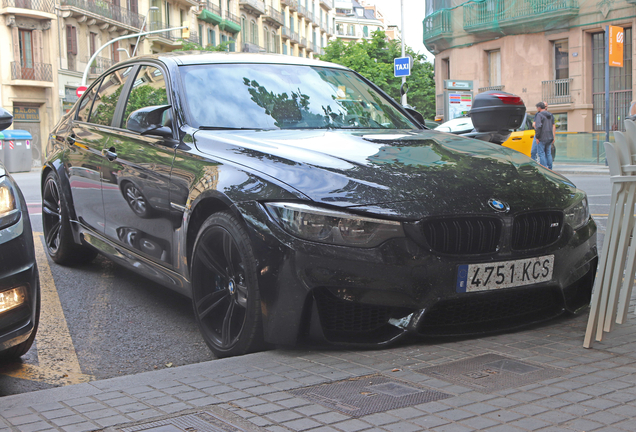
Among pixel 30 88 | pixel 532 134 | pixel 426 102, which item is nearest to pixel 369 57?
pixel 426 102

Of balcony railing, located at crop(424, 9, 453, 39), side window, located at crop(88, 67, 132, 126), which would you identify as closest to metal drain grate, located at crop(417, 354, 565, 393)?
side window, located at crop(88, 67, 132, 126)

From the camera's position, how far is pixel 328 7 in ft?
325

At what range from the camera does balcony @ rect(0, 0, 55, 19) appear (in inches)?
1561

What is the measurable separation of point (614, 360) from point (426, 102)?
57416 millimetres

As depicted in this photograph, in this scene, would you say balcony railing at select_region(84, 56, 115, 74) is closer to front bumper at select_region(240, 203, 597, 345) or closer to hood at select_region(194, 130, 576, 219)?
hood at select_region(194, 130, 576, 219)

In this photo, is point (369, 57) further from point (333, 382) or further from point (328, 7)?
point (333, 382)

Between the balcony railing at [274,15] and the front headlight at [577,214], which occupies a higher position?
the balcony railing at [274,15]

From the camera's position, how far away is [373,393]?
284cm

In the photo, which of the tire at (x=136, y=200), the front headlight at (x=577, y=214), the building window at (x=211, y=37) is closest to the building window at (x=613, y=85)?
the front headlight at (x=577, y=214)

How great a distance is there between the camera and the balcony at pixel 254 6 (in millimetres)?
67000

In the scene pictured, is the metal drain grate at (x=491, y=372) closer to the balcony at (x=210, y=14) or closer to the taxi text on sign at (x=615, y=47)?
the taxi text on sign at (x=615, y=47)

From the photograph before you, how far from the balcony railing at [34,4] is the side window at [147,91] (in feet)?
128

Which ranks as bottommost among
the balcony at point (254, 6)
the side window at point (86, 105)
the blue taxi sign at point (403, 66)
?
the side window at point (86, 105)

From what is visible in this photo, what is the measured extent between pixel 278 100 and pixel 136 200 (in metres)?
1.05
